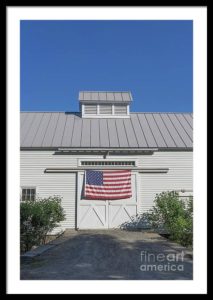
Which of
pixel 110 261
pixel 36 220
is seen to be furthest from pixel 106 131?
pixel 110 261

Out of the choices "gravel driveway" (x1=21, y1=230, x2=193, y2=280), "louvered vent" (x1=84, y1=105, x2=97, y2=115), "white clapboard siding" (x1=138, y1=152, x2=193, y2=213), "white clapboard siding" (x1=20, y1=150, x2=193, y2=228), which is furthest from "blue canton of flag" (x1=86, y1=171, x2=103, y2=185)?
"louvered vent" (x1=84, y1=105, x2=97, y2=115)

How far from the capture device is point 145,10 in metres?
4.76

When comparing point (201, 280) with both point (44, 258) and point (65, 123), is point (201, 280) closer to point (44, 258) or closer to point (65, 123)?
point (44, 258)

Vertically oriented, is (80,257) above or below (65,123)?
below

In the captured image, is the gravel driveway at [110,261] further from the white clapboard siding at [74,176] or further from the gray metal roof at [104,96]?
the gray metal roof at [104,96]

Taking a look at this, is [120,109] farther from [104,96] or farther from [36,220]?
[36,220]

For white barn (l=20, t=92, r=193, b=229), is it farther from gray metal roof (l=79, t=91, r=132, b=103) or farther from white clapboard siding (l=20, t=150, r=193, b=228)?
gray metal roof (l=79, t=91, r=132, b=103)

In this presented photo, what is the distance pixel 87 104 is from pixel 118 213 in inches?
266

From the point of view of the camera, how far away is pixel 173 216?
1459 cm

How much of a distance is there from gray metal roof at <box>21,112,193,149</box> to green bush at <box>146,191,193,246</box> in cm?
271

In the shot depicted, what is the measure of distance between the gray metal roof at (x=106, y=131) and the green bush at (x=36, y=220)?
3324 mm

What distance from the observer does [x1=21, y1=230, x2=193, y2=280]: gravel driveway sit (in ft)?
23.7

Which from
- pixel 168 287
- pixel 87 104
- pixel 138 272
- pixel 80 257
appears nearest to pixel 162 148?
pixel 87 104

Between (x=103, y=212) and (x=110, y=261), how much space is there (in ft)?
25.0
